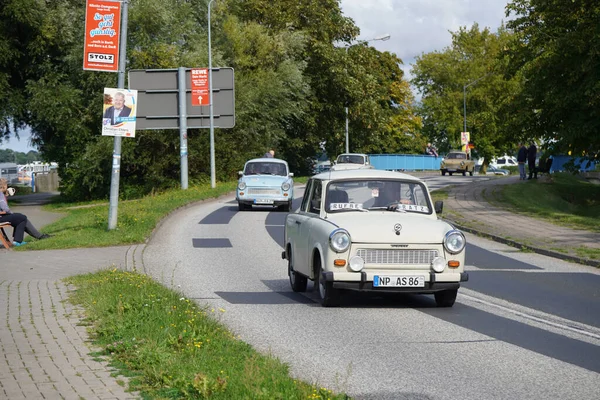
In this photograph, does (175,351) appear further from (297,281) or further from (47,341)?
(297,281)

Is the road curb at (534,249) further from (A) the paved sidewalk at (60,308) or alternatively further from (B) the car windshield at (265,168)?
(B) the car windshield at (265,168)

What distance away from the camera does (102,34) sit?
2055 cm

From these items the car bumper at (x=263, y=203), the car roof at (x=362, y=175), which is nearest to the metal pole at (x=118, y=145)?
→ the car bumper at (x=263, y=203)

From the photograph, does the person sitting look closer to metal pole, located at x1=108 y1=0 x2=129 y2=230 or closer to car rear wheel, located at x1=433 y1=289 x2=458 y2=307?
metal pole, located at x1=108 y1=0 x2=129 y2=230

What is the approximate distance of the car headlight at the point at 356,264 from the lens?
10883 mm

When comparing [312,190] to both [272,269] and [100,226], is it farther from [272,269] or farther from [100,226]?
[100,226]

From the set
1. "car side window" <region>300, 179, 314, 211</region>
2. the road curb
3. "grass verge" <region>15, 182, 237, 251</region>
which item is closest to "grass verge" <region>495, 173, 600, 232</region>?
the road curb

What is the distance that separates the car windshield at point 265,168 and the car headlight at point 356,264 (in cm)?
1997

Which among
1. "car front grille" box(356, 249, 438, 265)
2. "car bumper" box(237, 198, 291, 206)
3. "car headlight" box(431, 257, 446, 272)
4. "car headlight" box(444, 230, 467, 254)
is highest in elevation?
"car headlight" box(444, 230, 467, 254)

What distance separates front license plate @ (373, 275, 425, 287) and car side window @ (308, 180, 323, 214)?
161 centimetres

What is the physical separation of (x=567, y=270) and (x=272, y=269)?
496 centimetres

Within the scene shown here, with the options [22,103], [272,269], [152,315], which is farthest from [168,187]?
[152,315]

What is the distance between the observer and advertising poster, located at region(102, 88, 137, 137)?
20562mm

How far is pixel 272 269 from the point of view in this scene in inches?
623
